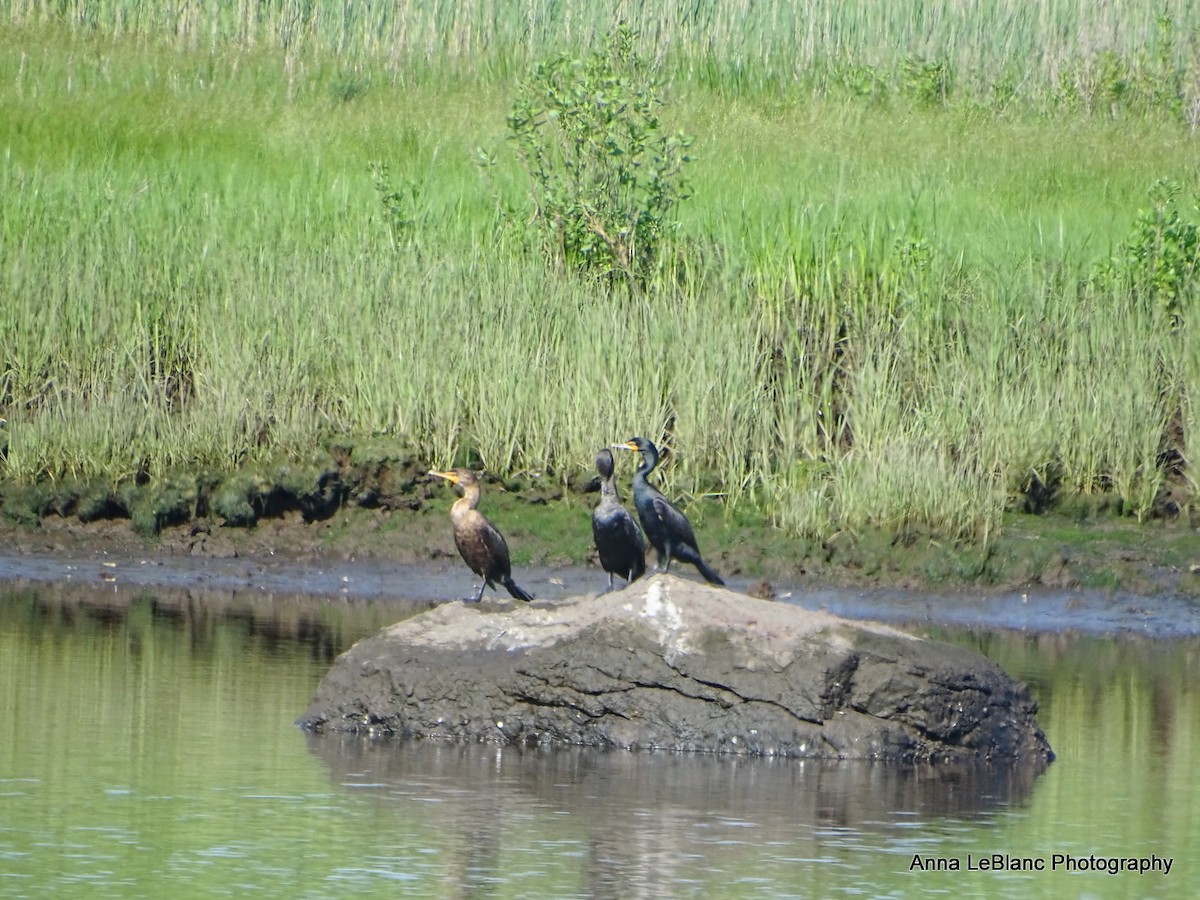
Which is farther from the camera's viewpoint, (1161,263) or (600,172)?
(600,172)

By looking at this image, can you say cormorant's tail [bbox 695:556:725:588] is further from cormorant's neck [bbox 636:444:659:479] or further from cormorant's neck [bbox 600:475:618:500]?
cormorant's neck [bbox 600:475:618:500]

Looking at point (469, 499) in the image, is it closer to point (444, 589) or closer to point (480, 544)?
point (480, 544)

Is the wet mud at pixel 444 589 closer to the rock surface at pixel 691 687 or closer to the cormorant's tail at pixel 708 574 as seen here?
the cormorant's tail at pixel 708 574

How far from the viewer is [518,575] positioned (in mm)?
10328

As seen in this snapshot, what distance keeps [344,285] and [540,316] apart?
112 cm

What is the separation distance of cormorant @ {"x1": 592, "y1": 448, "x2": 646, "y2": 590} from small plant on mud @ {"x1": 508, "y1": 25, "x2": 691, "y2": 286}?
3.66 m

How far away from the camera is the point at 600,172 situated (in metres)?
12.3

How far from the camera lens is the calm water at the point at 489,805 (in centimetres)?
539

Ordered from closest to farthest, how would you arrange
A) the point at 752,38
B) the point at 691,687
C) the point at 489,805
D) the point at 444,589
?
the point at 489,805 < the point at 691,687 < the point at 444,589 < the point at 752,38

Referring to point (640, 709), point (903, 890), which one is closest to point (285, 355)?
point (640, 709)

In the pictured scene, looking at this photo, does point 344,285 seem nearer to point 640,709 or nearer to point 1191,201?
point 640,709

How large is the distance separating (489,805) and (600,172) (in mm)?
6797

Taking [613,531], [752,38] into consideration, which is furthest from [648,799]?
[752,38]

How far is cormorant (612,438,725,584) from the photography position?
8.44 meters
